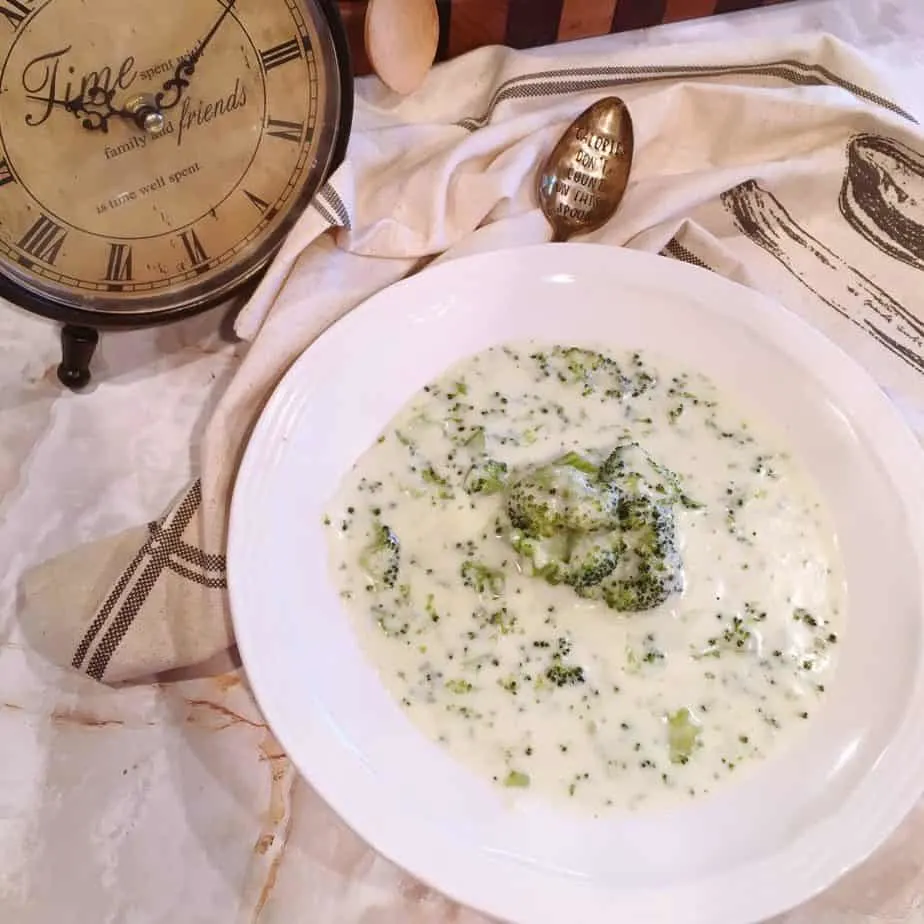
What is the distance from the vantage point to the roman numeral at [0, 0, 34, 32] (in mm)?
1263

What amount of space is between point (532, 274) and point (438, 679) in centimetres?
65

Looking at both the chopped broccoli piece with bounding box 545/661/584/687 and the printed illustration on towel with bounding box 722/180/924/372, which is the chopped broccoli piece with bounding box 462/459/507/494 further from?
the printed illustration on towel with bounding box 722/180/924/372

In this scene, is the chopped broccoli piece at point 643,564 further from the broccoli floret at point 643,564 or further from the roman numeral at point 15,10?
the roman numeral at point 15,10

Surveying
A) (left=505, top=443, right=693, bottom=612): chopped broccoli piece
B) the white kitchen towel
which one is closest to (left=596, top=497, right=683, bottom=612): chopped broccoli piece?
(left=505, top=443, right=693, bottom=612): chopped broccoli piece

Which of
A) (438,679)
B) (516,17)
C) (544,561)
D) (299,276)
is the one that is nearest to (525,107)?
(516,17)

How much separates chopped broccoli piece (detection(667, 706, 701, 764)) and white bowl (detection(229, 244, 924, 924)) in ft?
0.23

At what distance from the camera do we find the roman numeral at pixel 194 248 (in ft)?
5.01

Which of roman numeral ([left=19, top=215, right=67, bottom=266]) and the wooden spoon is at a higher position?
the wooden spoon

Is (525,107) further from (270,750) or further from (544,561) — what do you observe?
(270,750)

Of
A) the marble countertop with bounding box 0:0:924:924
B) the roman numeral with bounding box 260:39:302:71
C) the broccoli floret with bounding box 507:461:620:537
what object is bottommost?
the marble countertop with bounding box 0:0:924:924

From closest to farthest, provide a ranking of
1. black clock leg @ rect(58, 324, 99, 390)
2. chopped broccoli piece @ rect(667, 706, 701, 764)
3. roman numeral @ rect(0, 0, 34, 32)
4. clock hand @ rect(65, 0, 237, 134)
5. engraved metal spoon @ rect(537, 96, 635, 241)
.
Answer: roman numeral @ rect(0, 0, 34, 32) → clock hand @ rect(65, 0, 237, 134) → chopped broccoli piece @ rect(667, 706, 701, 764) → black clock leg @ rect(58, 324, 99, 390) → engraved metal spoon @ rect(537, 96, 635, 241)

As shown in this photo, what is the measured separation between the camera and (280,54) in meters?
1.46

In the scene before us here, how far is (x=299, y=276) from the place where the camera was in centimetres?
166

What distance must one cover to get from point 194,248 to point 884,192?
1.15 meters
